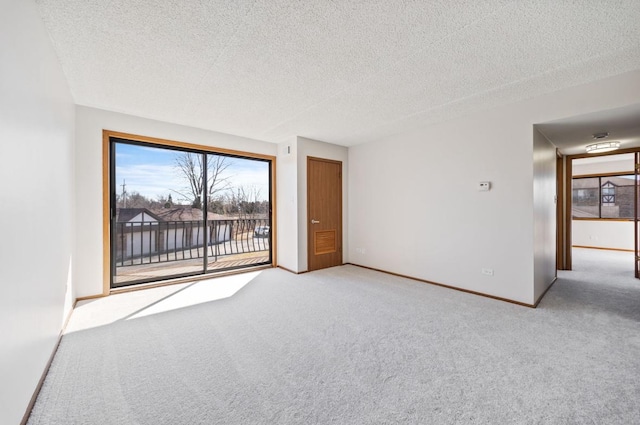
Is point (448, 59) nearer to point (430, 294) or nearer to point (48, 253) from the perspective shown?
point (430, 294)

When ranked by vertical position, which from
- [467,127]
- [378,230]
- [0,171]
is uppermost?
[467,127]

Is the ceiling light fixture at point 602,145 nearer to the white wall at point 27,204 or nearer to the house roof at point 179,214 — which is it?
the white wall at point 27,204

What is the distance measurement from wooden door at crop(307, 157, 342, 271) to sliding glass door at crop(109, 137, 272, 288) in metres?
0.93

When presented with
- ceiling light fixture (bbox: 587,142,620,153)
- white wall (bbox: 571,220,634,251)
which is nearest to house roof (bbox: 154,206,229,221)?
ceiling light fixture (bbox: 587,142,620,153)

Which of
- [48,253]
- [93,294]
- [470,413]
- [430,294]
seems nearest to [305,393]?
[470,413]

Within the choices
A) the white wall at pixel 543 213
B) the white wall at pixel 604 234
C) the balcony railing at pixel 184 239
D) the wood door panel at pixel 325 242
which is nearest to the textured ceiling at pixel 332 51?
the white wall at pixel 543 213

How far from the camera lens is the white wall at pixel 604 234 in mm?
6562

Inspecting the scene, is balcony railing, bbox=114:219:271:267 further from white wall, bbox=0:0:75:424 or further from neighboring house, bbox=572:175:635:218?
neighboring house, bbox=572:175:635:218

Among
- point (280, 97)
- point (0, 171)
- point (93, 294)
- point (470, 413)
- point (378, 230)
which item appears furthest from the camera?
point (378, 230)

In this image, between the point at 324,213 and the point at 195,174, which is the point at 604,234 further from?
the point at 195,174

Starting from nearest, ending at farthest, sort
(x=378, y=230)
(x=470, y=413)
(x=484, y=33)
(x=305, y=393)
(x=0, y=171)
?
(x=0, y=171), (x=470, y=413), (x=305, y=393), (x=484, y=33), (x=378, y=230)

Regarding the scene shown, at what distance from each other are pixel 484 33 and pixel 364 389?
2728 mm

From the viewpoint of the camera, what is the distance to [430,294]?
358cm

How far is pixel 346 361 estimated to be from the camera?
2.03m
